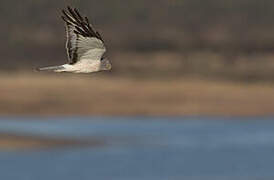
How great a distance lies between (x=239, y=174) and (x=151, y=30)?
4073 centimetres

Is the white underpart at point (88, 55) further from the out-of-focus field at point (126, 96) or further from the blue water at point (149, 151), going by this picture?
the out-of-focus field at point (126, 96)

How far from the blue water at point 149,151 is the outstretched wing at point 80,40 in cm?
1691

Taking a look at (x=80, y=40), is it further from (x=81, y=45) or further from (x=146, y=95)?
(x=146, y=95)

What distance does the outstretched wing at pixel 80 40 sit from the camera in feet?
48.6

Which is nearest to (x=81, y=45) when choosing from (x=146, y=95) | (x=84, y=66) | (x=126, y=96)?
(x=84, y=66)

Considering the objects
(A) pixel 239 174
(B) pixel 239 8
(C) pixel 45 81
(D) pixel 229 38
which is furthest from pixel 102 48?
(B) pixel 239 8

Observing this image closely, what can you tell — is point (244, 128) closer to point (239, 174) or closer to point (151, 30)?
point (239, 174)

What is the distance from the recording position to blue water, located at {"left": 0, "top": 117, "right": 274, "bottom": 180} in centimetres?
3303

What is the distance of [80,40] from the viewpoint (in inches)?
589

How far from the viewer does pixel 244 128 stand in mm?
43938

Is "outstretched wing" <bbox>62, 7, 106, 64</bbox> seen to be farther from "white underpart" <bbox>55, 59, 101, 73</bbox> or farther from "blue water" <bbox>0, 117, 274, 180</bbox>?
"blue water" <bbox>0, 117, 274, 180</bbox>

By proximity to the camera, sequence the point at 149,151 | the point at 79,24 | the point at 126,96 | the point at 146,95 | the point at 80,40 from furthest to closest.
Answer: the point at 146,95 → the point at 126,96 → the point at 149,151 → the point at 80,40 → the point at 79,24

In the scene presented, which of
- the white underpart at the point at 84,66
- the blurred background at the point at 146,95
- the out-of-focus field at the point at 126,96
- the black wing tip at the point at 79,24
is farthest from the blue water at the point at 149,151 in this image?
the black wing tip at the point at 79,24

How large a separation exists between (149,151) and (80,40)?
73.4ft
